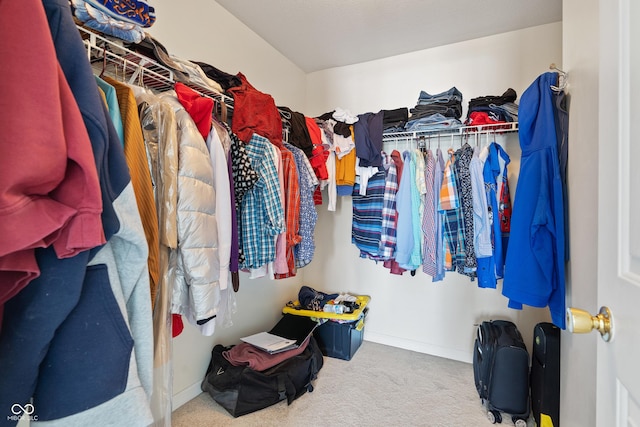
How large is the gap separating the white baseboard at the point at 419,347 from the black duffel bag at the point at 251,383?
3.00 feet

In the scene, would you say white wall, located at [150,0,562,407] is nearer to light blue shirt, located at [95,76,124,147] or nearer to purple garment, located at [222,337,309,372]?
purple garment, located at [222,337,309,372]

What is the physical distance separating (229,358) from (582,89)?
84.6 inches

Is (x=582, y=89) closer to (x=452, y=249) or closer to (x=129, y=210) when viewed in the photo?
(x=452, y=249)

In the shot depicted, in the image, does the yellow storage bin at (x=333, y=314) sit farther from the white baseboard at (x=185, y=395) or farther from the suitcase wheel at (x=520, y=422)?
the suitcase wheel at (x=520, y=422)

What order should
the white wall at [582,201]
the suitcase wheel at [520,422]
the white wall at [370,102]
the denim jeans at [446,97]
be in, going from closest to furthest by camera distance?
1. the white wall at [582,201]
2. the suitcase wheel at [520,422]
3. the white wall at [370,102]
4. the denim jeans at [446,97]

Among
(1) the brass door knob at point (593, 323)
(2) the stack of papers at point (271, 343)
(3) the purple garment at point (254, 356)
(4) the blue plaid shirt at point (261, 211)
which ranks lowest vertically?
(3) the purple garment at point (254, 356)

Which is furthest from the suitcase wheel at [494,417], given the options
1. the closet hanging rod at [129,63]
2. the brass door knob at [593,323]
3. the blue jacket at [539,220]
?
the closet hanging rod at [129,63]

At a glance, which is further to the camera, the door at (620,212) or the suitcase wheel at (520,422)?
the suitcase wheel at (520,422)

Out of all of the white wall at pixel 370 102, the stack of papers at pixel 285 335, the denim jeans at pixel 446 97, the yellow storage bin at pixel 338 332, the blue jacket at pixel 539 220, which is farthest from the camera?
the yellow storage bin at pixel 338 332

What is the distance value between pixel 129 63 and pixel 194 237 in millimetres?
721

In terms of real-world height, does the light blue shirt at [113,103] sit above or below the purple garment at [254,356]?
above

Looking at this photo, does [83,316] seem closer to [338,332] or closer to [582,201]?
[582,201]

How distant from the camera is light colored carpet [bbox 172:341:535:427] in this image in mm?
1590

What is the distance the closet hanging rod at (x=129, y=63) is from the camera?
95 cm
